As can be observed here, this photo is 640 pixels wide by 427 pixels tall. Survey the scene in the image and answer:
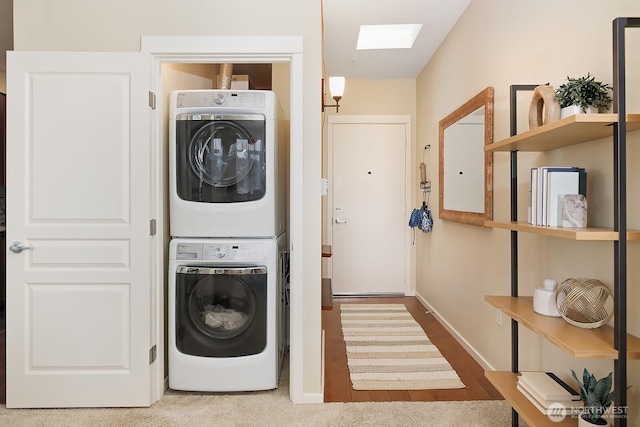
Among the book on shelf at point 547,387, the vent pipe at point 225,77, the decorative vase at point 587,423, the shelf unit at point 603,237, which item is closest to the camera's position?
the shelf unit at point 603,237

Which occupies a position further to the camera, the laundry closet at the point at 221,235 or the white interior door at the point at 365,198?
the white interior door at the point at 365,198

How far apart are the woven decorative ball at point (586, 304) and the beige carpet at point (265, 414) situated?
0.85m

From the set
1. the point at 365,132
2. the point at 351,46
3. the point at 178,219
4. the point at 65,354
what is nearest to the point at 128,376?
the point at 65,354

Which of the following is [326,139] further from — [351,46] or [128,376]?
[128,376]

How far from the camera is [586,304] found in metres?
→ 1.51

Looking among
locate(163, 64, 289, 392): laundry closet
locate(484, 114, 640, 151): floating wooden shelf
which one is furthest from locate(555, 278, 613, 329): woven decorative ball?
locate(163, 64, 289, 392): laundry closet

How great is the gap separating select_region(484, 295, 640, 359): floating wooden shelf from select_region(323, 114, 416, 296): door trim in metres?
3.05

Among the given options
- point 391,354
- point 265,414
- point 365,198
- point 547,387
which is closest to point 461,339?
point 391,354

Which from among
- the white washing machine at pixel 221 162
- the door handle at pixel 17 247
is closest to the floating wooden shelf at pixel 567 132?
the white washing machine at pixel 221 162

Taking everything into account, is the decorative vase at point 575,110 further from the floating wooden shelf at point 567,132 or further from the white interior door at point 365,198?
the white interior door at point 365,198

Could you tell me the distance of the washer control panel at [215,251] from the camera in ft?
7.64

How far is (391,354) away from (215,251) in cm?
157

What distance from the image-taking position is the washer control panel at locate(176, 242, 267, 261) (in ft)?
7.64

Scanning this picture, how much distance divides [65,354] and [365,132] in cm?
371
